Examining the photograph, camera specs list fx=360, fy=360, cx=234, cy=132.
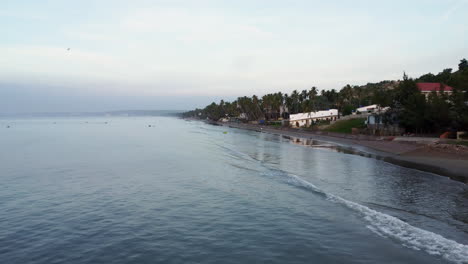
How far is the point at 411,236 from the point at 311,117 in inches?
4473

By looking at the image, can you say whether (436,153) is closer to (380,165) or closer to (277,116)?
(380,165)

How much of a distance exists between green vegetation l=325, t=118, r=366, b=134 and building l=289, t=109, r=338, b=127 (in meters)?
18.6

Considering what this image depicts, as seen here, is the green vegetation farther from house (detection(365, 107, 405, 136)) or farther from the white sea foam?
the white sea foam

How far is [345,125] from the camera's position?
99500mm

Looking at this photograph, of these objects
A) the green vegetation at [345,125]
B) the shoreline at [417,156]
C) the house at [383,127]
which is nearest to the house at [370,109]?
the green vegetation at [345,125]

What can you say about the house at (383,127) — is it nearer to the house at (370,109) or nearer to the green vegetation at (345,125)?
the house at (370,109)

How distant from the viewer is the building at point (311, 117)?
125875 millimetres

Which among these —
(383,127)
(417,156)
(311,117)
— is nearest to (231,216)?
(417,156)

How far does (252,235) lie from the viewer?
1867 cm

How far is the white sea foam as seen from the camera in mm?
16031

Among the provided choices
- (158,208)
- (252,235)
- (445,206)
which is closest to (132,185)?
(158,208)

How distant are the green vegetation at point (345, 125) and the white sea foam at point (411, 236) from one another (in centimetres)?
7304

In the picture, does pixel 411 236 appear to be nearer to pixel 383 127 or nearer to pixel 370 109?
pixel 383 127

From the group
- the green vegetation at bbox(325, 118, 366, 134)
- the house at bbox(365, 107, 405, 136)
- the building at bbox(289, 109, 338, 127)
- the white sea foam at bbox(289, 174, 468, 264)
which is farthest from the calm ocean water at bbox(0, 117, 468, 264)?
the building at bbox(289, 109, 338, 127)
